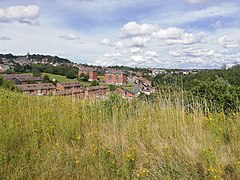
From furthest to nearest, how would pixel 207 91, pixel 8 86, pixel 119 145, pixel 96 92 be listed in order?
pixel 8 86 → pixel 96 92 → pixel 207 91 → pixel 119 145

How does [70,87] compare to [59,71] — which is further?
[59,71]

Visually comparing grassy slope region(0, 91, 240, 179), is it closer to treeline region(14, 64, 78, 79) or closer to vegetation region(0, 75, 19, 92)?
vegetation region(0, 75, 19, 92)

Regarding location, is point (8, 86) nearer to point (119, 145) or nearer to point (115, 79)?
point (115, 79)

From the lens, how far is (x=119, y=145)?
3602 mm

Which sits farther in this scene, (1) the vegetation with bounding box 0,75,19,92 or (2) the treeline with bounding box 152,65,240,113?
(1) the vegetation with bounding box 0,75,19,92

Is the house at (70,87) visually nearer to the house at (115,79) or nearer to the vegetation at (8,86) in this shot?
the house at (115,79)

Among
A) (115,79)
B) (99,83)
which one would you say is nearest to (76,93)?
(99,83)

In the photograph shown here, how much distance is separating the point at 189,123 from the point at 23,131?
310cm

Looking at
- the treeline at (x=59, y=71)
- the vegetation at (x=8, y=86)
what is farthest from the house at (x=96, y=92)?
the treeline at (x=59, y=71)

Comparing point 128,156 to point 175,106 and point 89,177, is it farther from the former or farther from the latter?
point 175,106

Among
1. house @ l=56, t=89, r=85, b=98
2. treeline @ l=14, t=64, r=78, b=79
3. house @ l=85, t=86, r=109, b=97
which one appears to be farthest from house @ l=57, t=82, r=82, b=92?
treeline @ l=14, t=64, r=78, b=79

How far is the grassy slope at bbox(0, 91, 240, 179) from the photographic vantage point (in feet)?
9.55

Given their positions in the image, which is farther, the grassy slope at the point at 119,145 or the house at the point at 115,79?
the house at the point at 115,79

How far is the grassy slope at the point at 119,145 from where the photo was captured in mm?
2912
